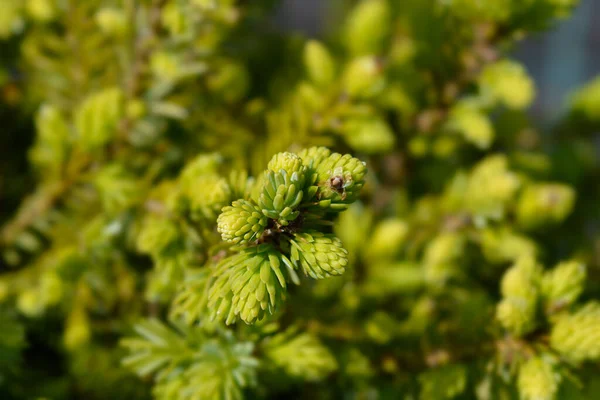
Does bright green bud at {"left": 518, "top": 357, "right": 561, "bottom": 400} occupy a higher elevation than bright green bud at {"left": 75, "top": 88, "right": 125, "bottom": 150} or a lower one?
lower

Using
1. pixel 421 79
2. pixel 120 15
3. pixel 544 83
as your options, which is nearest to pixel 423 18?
pixel 421 79

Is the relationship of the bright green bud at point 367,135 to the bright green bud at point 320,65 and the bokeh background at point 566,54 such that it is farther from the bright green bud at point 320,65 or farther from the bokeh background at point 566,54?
the bokeh background at point 566,54

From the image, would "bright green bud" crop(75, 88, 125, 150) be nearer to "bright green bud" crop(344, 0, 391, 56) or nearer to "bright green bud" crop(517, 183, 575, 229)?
"bright green bud" crop(344, 0, 391, 56)

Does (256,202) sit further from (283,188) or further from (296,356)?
(296,356)

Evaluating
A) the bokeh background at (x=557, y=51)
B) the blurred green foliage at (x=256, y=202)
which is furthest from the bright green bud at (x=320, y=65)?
the bokeh background at (x=557, y=51)

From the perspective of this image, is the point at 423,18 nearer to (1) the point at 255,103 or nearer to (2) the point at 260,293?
(1) the point at 255,103

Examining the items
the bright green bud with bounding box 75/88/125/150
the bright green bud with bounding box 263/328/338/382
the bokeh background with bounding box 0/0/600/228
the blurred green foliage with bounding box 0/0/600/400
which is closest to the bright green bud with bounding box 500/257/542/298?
the blurred green foliage with bounding box 0/0/600/400

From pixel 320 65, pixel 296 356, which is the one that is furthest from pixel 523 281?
pixel 320 65
